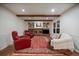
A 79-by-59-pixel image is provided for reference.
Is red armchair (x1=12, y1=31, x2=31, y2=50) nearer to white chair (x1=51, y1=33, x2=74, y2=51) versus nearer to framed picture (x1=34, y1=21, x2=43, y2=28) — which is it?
framed picture (x1=34, y1=21, x2=43, y2=28)

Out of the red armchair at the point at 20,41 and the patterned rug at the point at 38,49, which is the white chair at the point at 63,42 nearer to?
the patterned rug at the point at 38,49

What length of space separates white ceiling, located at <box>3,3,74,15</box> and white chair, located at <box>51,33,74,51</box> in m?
0.64

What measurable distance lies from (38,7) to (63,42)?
1.09m

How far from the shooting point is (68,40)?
3.06m

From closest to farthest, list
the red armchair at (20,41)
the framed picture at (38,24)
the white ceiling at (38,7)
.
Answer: the white ceiling at (38,7) < the red armchair at (20,41) < the framed picture at (38,24)

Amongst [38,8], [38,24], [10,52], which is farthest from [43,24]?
[10,52]

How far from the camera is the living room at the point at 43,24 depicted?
Answer: 3014 mm

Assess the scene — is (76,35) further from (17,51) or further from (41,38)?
(17,51)

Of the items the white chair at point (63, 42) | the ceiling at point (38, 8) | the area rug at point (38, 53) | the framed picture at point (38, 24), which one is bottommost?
the area rug at point (38, 53)

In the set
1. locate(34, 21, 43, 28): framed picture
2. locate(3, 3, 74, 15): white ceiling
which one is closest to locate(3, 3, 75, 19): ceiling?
locate(3, 3, 74, 15): white ceiling

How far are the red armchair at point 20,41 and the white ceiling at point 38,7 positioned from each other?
612mm

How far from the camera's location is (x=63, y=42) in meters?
3.09

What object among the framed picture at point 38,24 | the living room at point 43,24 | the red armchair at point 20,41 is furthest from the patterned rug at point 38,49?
the framed picture at point 38,24

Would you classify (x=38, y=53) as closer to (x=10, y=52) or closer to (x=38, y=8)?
(x=10, y=52)
